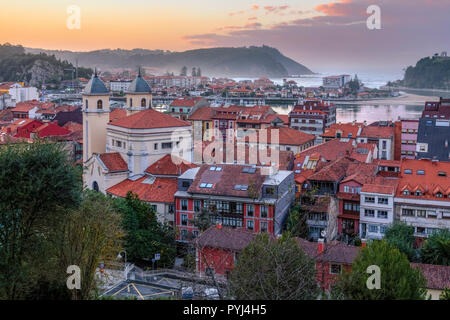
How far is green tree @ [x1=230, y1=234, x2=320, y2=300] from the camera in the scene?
21.4 feet

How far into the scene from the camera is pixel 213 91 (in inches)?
3883

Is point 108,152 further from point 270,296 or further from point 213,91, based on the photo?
point 213,91

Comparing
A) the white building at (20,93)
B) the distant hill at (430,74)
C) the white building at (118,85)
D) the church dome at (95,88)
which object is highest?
the distant hill at (430,74)

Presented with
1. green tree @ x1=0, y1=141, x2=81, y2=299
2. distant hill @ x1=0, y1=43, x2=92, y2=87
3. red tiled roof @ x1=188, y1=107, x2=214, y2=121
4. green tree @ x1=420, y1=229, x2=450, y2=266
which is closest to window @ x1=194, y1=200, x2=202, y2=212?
green tree @ x1=420, y1=229, x2=450, y2=266

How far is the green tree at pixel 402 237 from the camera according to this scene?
43.4 feet

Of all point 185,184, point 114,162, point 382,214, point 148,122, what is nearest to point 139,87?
point 148,122

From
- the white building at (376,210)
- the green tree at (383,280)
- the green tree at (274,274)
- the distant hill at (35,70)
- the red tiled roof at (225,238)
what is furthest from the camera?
the distant hill at (35,70)

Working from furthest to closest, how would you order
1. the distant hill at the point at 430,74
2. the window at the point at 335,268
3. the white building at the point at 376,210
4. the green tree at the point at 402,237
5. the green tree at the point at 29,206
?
1. the distant hill at the point at 430,74
2. the white building at the point at 376,210
3. the green tree at the point at 402,237
4. the window at the point at 335,268
5. the green tree at the point at 29,206

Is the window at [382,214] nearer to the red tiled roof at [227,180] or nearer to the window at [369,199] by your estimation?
the window at [369,199]

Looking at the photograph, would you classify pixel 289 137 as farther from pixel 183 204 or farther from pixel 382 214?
pixel 183 204

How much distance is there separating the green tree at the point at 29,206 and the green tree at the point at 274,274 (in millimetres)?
2806

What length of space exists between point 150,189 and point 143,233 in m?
3.31

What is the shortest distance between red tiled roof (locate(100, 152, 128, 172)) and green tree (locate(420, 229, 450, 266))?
33.7 ft

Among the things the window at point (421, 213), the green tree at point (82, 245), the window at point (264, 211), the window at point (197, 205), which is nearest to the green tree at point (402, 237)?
the window at point (421, 213)
